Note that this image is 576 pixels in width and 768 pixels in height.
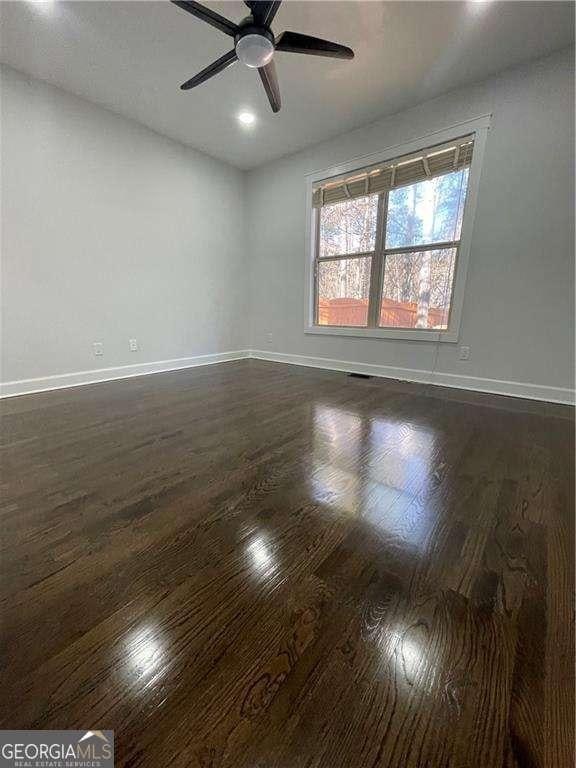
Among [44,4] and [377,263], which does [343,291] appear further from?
[44,4]

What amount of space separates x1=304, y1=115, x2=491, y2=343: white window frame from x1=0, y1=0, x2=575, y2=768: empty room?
3 centimetres

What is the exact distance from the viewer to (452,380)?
3.29 metres

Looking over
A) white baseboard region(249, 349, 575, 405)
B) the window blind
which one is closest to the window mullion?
the window blind

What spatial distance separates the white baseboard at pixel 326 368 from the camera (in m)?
2.86

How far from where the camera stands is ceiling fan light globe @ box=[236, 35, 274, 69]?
1.84 meters

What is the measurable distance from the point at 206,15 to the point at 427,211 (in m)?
2.49

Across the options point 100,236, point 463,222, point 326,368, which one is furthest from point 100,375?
point 463,222

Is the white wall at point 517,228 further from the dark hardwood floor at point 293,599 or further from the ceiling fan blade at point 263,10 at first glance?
the ceiling fan blade at point 263,10

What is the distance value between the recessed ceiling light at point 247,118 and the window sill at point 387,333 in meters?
2.40

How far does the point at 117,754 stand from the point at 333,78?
4067 mm

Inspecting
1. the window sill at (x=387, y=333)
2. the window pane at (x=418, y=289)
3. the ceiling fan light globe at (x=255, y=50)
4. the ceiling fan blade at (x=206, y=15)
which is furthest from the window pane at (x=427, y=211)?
the ceiling fan blade at (x=206, y=15)

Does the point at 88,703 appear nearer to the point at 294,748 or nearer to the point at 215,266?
Answer: the point at 294,748

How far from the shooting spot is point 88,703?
63 cm

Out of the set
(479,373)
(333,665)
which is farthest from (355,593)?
(479,373)
